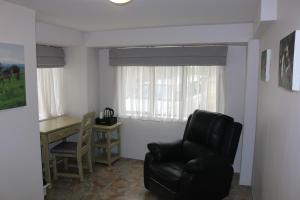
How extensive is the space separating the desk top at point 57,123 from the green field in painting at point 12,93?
95 cm

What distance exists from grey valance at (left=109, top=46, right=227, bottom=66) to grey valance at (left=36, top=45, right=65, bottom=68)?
796 millimetres

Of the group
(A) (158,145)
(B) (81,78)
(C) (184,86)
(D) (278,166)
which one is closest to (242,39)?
(C) (184,86)

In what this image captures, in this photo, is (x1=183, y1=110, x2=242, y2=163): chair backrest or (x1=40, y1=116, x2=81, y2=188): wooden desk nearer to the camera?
(x1=183, y1=110, x2=242, y2=163): chair backrest

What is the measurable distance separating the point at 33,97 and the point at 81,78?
1550 mm

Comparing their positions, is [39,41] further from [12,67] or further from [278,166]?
[278,166]

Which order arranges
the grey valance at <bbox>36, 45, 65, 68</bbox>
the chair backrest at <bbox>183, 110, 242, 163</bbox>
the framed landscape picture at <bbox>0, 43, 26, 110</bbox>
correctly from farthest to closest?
the grey valance at <bbox>36, 45, 65, 68</bbox> → the chair backrest at <bbox>183, 110, 242, 163</bbox> → the framed landscape picture at <bbox>0, 43, 26, 110</bbox>

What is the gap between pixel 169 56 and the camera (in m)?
3.90

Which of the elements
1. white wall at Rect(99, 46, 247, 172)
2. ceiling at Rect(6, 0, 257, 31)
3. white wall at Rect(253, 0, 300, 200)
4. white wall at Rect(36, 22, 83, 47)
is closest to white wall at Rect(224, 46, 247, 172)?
white wall at Rect(99, 46, 247, 172)

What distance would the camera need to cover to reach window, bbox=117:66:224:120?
388 centimetres

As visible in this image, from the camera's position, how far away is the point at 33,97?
258cm

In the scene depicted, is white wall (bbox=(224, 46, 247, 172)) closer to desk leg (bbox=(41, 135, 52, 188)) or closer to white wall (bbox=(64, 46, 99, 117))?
white wall (bbox=(64, 46, 99, 117))

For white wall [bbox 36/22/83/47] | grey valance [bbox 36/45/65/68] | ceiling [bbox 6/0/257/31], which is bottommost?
grey valance [bbox 36/45/65/68]

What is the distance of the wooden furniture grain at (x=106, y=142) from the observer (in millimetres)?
4008

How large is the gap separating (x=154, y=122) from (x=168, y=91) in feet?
1.90
